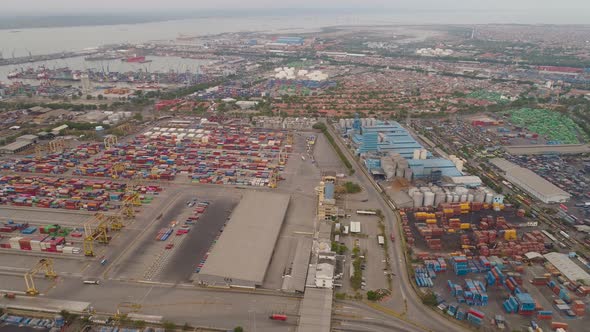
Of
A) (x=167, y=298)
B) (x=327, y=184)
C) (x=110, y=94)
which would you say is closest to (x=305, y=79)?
(x=110, y=94)

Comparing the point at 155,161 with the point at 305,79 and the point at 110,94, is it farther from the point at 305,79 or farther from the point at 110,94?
the point at 305,79

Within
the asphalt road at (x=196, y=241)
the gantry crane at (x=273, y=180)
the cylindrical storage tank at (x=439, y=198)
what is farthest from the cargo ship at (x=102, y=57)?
the cylindrical storage tank at (x=439, y=198)

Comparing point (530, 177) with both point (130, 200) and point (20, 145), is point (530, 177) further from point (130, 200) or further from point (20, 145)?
point (20, 145)

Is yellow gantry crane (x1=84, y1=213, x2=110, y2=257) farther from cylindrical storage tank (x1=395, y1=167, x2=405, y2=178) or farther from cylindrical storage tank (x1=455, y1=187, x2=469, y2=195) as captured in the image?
cylindrical storage tank (x1=455, y1=187, x2=469, y2=195)

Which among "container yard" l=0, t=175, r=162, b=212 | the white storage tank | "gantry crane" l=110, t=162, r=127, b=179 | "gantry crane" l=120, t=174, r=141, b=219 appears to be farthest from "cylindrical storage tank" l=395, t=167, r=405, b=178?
"gantry crane" l=110, t=162, r=127, b=179

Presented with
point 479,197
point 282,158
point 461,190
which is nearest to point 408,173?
point 461,190

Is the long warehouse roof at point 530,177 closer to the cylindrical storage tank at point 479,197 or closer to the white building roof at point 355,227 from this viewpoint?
the cylindrical storage tank at point 479,197
